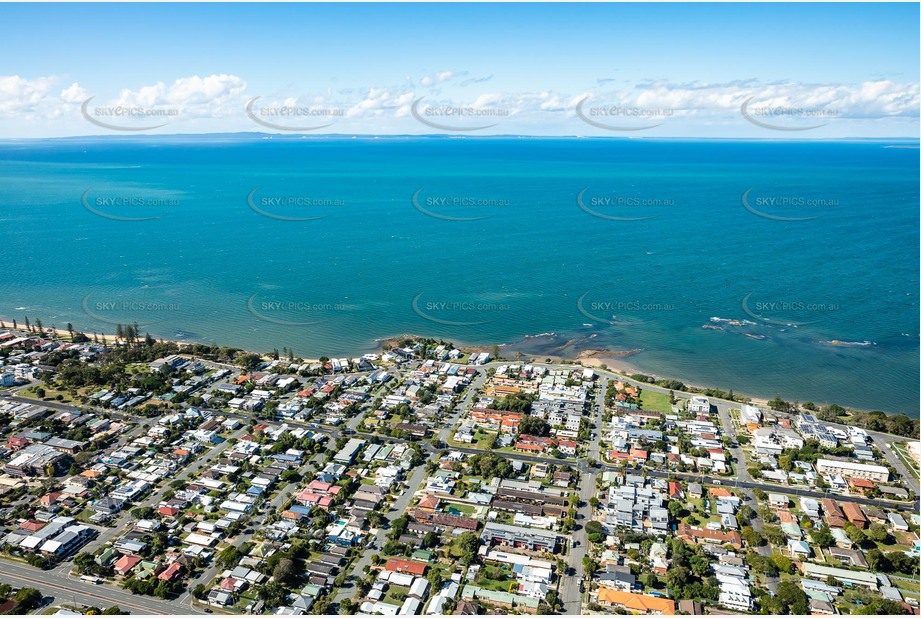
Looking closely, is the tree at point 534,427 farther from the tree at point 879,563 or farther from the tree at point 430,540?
the tree at point 879,563

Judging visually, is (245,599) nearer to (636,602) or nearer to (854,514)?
(636,602)

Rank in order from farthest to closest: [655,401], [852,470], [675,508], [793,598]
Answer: [655,401]
[852,470]
[675,508]
[793,598]

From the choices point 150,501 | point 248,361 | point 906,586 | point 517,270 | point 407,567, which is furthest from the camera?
point 517,270

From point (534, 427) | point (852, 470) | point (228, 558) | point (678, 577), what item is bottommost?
point (228, 558)

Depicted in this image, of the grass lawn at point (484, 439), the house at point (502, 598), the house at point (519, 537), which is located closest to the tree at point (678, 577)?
the house at point (519, 537)

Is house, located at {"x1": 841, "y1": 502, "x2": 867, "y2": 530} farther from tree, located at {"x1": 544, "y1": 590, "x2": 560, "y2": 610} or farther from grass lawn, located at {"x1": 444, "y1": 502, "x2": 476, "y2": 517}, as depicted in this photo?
grass lawn, located at {"x1": 444, "y1": 502, "x2": 476, "y2": 517}

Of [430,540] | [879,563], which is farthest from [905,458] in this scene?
[430,540]

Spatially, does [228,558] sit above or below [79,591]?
above
